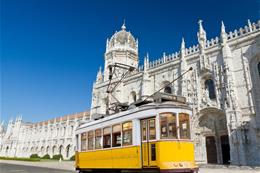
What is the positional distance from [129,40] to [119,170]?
37320mm

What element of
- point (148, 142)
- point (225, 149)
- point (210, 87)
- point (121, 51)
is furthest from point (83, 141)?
point (121, 51)

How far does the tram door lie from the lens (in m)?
9.19

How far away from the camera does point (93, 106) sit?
4031 centimetres

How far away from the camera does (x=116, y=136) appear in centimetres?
1099

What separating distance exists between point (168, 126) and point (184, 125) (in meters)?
0.89

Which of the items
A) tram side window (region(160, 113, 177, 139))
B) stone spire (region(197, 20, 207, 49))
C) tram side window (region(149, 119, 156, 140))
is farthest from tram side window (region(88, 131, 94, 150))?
stone spire (region(197, 20, 207, 49))

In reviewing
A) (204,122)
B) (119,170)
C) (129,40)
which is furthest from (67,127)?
(119,170)

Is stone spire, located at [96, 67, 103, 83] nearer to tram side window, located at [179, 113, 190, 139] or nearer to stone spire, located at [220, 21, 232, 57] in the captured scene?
stone spire, located at [220, 21, 232, 57]

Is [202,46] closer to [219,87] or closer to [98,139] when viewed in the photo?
[219,87]

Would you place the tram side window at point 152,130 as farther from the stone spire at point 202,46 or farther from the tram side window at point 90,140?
the stone spire at point 202,46

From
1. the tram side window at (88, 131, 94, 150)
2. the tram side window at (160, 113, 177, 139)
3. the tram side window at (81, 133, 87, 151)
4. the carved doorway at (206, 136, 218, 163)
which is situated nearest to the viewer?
the tram side window at (160, 113, 177, 139)

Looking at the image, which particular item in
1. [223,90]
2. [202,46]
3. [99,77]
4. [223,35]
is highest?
[99,77]

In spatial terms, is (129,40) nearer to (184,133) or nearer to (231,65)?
(231,65)

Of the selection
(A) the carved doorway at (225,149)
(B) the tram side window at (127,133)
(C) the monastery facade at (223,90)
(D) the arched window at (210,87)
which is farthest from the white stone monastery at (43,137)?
(B) the tram side window at (127,133)
